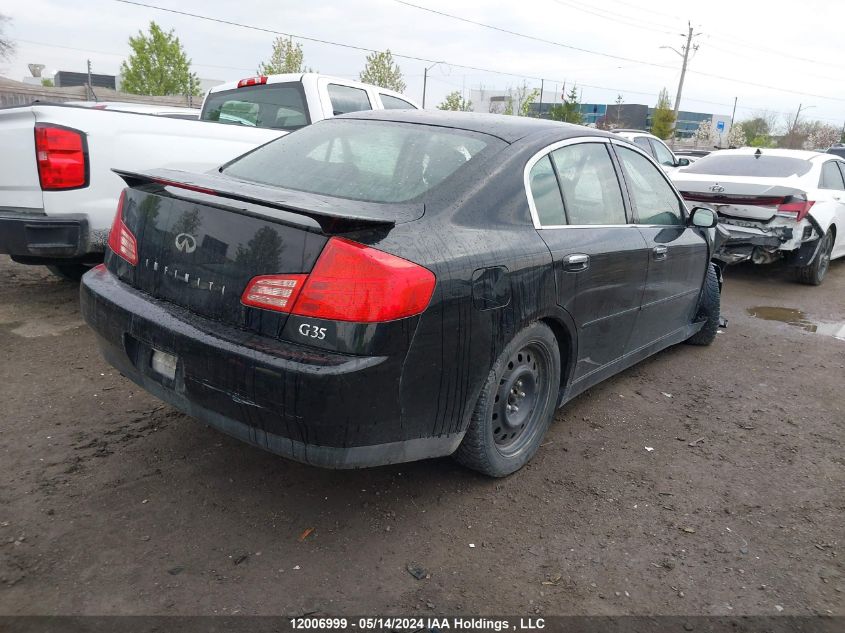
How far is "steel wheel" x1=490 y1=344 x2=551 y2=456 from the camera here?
3.00 m

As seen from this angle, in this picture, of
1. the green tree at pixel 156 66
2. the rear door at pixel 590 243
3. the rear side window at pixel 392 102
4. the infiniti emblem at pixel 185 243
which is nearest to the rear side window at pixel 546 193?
the rear door at pixel 590 243

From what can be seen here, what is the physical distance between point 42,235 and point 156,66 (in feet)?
106

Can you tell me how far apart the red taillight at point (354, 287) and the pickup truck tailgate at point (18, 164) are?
3.08m

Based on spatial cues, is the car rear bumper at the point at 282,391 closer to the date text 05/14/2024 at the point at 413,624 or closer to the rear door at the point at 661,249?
the date text 05/14/2024 at the point at 413,624

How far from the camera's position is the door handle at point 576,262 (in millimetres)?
3141

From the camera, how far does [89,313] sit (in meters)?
3.00

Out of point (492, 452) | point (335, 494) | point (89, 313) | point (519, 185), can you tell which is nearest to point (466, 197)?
point (519, 185)

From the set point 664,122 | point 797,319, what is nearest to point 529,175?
point 797,319

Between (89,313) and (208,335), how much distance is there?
0.89 metres

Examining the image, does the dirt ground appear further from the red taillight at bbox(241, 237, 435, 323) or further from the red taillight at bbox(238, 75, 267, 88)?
the red taillight at bbox(238, 75, 267, 88)

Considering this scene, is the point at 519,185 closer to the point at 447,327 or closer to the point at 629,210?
the point at 447,327

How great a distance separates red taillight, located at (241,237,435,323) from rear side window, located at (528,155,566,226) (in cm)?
103

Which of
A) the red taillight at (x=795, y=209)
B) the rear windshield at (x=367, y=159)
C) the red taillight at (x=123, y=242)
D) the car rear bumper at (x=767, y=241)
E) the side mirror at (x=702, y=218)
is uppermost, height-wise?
the rear windshield at (x=367, y=159)

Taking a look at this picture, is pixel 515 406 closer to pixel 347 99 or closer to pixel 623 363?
pixel 623 363
